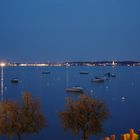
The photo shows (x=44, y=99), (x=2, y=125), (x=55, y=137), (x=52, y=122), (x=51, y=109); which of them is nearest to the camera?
(x=2, y=125)

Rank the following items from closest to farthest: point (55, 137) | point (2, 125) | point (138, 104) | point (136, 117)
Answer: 1. point (2, 125)
2. point (55, 137)
3. point (136, 117)
4. point (138, 104)

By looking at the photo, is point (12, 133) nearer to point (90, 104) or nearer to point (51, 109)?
point (90, 104)

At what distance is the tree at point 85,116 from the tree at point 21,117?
2012 millimetres

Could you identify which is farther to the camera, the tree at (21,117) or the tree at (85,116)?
the tree at (85,116)

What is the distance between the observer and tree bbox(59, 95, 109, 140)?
87.5ft

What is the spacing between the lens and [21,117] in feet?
85.0

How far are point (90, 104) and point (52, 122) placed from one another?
2691cm

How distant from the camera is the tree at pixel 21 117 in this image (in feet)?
84.6

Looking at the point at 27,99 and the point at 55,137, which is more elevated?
the point at 27,99

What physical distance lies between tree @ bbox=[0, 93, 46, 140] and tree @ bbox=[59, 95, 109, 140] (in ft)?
6.60

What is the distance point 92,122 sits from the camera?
87.5 ft

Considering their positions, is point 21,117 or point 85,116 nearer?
point 21,117

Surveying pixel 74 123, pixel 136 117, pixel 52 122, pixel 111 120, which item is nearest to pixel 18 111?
pixel 74 123

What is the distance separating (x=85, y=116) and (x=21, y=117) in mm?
4312
